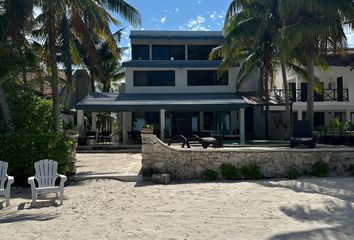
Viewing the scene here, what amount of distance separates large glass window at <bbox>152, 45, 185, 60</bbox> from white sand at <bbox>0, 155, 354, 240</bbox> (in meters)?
20.7

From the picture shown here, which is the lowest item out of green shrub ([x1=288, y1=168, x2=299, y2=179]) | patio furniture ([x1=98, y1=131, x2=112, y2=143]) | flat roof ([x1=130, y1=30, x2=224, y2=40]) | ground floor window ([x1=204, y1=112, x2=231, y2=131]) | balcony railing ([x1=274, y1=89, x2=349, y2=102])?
green shrub ([x1=288, y1=168, x2=299, y2=179])

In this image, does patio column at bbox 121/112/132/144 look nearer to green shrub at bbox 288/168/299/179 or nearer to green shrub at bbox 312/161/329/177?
green shrub at bbox 288/168/299/179

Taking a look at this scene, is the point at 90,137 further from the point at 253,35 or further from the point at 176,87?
the point at 253,35

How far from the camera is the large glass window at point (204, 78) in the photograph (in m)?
29.9

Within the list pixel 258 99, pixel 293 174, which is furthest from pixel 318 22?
pixel 258 99

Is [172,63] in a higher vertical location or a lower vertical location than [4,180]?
higher

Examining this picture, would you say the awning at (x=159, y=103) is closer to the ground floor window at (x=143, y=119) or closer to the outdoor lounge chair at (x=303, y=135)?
the ground floor window at (x=143, y=119)

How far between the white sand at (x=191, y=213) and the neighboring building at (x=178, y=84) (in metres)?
16.5

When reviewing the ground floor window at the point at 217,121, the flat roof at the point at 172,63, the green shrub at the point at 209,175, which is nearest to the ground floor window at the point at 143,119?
the flat roof at the point at 172,63

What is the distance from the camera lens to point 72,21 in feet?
53.2

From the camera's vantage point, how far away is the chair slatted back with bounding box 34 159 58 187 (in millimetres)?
9523

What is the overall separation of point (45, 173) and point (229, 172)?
18.9 ft

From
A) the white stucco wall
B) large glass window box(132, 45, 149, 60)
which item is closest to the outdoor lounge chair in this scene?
the white stucco wall

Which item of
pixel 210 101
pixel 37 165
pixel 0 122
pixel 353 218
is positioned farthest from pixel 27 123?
pixel 210 101
